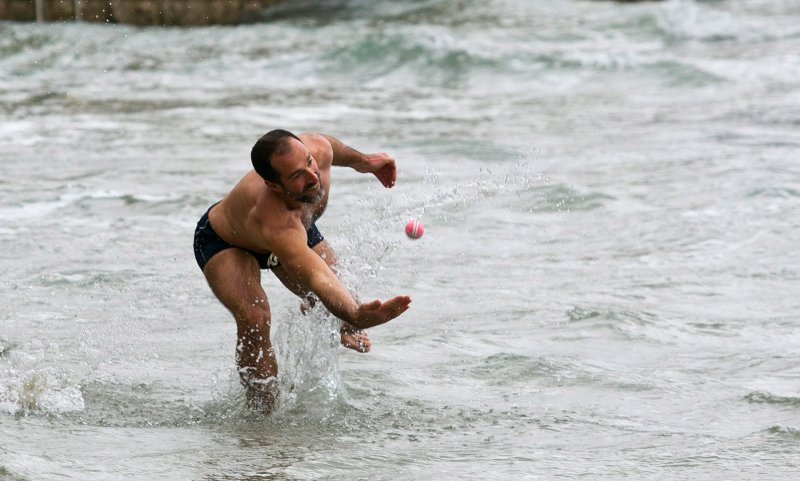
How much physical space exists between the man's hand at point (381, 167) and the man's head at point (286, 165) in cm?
104

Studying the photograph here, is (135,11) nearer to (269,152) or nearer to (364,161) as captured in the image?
(364,161)

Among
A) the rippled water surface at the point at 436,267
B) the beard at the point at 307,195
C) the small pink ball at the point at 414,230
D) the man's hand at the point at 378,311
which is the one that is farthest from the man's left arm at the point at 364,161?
the man's hand at the point at 378,311

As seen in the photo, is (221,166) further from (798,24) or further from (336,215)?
(798,24)

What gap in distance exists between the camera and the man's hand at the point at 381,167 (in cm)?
738

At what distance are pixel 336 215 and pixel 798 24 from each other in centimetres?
1669

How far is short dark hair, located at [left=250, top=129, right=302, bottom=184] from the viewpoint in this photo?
627cm

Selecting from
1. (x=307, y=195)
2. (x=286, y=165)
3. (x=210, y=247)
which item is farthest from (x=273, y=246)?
(x=210, y=247)

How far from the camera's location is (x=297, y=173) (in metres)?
6.27

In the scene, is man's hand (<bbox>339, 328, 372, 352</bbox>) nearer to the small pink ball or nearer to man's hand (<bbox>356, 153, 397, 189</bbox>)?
the small pink ball

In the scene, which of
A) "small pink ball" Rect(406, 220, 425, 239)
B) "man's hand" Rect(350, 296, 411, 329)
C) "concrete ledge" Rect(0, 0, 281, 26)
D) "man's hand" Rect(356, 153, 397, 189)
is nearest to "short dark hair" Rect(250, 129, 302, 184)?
"man's hand" Rect(350, 296, 411, 329)

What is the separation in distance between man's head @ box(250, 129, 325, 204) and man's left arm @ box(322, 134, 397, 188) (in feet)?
3.15

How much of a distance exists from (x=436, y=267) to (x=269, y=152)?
4.48 metres

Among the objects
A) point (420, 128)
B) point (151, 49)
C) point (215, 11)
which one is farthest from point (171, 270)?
point (215, 11)

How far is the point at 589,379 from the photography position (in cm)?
775
